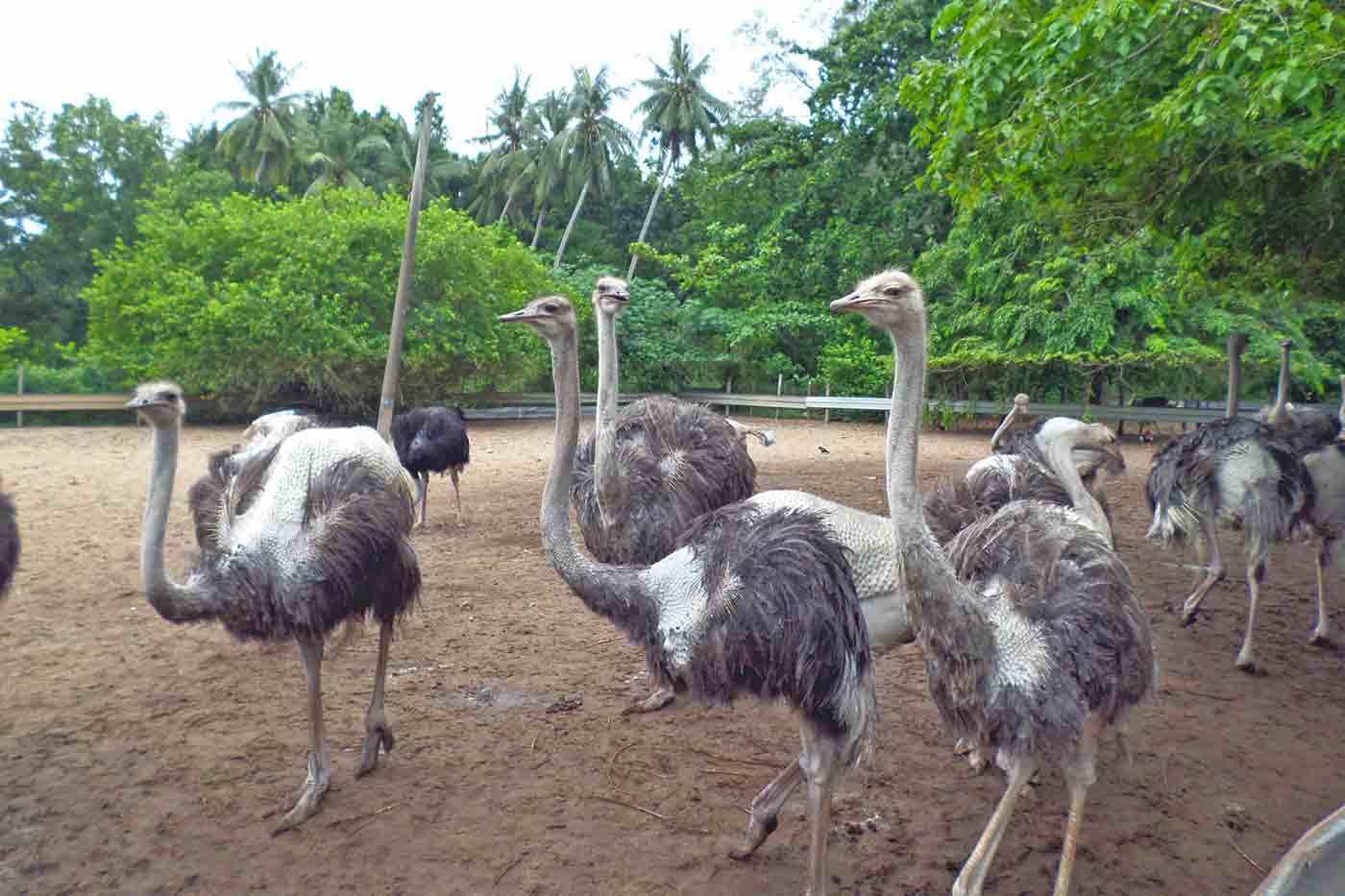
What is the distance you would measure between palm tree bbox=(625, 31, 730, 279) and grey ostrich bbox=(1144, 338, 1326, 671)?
26.7 meters

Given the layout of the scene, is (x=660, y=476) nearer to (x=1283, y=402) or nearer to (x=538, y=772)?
(x=538, y=772)

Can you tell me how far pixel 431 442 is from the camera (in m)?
8.11

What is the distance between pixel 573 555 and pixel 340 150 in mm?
31316

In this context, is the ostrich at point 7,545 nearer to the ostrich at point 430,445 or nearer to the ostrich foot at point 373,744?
the ostrich foot at point 373,744

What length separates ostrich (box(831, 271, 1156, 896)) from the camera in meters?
2.38

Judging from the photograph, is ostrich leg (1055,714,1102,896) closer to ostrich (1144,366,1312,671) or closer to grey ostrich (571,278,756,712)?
grey ostrich (571,278,756,712)

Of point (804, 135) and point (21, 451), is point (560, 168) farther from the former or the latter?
point (21, 451)

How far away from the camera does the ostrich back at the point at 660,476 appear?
4.09 meters

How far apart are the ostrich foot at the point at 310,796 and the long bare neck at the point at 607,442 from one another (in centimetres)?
156

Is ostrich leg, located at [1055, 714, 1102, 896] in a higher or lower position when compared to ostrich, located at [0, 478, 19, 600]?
lower

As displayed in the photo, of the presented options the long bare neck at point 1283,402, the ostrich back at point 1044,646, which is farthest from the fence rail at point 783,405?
the ostrich back at point 1044,646

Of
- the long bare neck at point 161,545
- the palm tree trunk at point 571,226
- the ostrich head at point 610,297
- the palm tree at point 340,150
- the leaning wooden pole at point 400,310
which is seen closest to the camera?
the long bare neck at point 161,545

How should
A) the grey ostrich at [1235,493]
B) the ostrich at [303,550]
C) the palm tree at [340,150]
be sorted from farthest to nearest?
the palm tree at [340,150], the grey ostrich at [1235,493], the ostrich at [303,550]

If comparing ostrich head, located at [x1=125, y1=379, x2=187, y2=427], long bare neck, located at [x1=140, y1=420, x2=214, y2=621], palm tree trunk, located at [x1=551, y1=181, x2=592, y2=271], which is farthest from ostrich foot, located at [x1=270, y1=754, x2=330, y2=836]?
palm tree trunk, located at [x1=551, y1=181, x2=592, y2=271]
